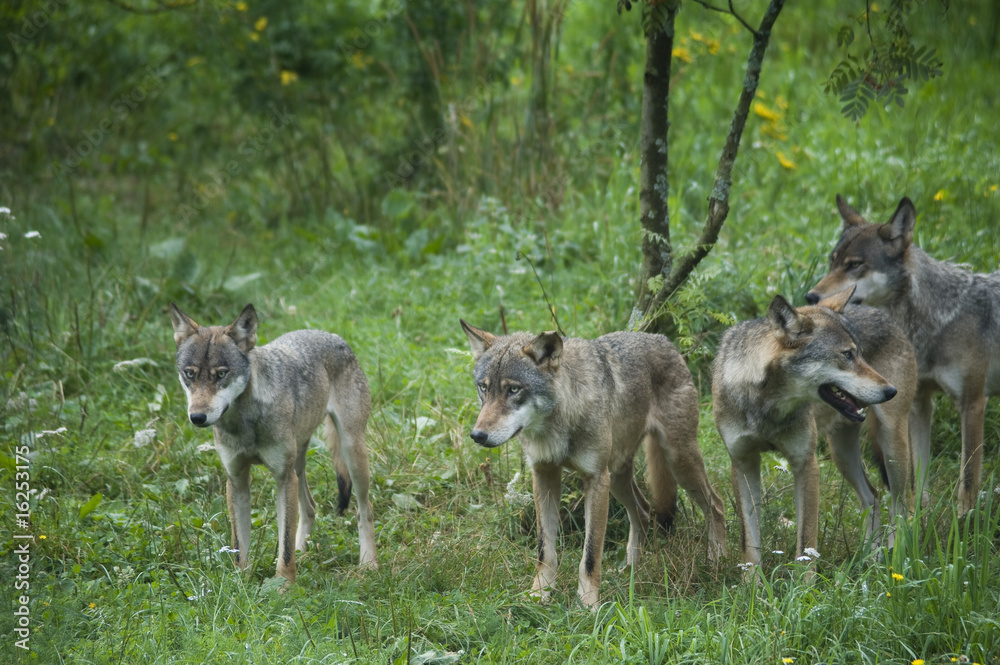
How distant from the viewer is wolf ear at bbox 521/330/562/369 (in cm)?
480

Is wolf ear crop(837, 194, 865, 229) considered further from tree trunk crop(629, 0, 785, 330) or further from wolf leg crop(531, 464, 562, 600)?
wolf leg crop(531, 464, 562, 600)

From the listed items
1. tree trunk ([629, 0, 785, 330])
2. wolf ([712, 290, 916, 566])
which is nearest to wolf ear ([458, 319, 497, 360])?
tree trunk ([629, 0, 785, 330])

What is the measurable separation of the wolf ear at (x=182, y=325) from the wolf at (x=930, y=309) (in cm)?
421

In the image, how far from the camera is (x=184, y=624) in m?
4.33

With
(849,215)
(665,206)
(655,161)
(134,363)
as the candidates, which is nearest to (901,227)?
(849,215)

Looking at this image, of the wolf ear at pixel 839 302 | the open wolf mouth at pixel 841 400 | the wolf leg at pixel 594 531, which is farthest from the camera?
the wolf ear at pixel 839 302

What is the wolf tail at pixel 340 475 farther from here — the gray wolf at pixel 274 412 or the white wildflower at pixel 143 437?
the white wildflower at pixel 143 437

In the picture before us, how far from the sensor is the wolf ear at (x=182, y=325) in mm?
5234

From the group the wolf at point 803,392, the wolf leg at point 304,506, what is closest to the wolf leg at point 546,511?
the wolf at point 803,392

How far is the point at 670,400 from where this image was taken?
5.59m

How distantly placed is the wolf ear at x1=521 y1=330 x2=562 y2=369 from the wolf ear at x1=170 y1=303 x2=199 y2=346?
2059 mm

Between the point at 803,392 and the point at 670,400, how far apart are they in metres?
0.95

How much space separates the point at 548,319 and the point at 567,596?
338cm

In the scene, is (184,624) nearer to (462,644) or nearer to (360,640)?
(360,640)
